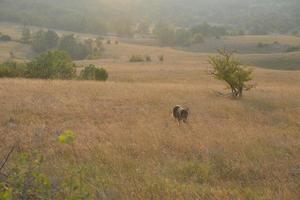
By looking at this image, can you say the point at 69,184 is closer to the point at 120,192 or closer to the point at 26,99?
A: the point at 120,192

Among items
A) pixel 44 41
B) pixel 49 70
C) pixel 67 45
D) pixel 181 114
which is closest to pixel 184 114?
pixel 181 114

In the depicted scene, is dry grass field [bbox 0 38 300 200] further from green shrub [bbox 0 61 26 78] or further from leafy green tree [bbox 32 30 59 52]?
leafy green tree [bbox 32 30 59 52]

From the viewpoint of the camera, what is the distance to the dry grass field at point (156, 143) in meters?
7.84

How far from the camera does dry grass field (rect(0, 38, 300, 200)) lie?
7.84m

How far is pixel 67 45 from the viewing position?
267 feet

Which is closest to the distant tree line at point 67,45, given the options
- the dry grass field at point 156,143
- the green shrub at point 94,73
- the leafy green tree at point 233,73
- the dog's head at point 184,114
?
the green shrub at point 94,73

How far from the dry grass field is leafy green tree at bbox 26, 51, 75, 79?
10954mm

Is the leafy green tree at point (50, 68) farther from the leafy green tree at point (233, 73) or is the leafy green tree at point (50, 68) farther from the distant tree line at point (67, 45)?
the distant tree line at point (67, 45)

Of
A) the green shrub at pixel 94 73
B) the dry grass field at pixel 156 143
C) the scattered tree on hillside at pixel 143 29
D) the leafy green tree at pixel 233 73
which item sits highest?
the scattered tree on hillside at pixel 143 29

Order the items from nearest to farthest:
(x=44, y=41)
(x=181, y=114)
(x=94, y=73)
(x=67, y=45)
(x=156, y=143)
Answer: (x=156, y=143) < (x=181, y=114) < (x=94, y=73) < (x=67, y=45) < (x=44, y=41)

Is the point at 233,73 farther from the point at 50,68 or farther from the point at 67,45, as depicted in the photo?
the point at 67,45

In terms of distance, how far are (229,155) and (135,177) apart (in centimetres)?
314

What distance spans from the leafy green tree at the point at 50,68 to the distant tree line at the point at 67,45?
40.9 meters

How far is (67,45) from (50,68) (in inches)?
1953
